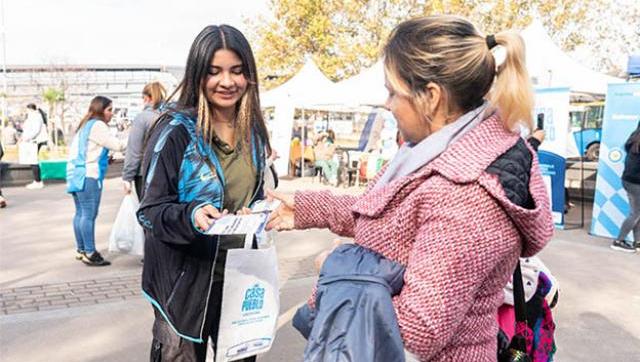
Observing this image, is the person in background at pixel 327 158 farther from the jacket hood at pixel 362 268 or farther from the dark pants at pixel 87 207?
the jacket hood at pixel 362 268

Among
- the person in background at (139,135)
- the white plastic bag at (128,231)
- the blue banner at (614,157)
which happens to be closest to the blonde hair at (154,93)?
the person in background at (139,135)

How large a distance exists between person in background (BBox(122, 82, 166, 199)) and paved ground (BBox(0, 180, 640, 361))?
3.39 ft

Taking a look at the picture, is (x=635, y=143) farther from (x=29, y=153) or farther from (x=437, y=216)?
(x=29, y=153)

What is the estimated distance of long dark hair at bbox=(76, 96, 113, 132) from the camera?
576 cm

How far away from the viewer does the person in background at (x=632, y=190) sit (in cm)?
701

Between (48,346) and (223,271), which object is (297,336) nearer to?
(48,346)

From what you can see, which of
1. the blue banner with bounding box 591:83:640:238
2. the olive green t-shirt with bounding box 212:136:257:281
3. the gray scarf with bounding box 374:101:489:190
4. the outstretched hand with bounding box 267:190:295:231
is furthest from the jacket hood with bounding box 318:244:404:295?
the blue banner with bounding box 591:83:640:238

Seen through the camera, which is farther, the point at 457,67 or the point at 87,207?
the point at 87,207

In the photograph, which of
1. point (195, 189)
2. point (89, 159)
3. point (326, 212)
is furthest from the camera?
point (89, 159)

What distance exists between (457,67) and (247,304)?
1332 mm

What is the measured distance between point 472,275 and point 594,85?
34.6ft

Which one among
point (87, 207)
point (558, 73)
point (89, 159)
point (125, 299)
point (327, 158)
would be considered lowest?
point (125, 299)

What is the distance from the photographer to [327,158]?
14.5 metres

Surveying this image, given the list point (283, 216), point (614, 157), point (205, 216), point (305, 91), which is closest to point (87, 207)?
point (205, 216)
